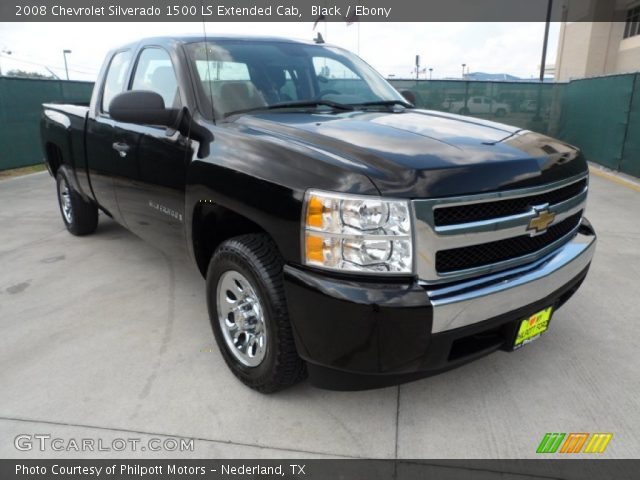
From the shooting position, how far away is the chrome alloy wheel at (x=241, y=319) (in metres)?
2.45

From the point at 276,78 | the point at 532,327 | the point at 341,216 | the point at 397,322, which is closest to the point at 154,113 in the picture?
the point at 276,78

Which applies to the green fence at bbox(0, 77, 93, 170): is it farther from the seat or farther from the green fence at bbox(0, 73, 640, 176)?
the seat

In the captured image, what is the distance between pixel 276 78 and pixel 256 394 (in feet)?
6.38

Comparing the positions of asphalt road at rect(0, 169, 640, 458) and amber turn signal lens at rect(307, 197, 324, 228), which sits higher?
amber turn signal lens at rect(307, 197, 324, 228)

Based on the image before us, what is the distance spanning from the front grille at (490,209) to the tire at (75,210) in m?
4.21

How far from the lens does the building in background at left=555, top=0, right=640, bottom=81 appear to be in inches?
1097

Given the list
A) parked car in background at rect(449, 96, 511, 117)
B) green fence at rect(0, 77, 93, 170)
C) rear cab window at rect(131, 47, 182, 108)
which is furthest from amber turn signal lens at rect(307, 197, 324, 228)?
parked car in background at rect(449, 96, 511, 117)

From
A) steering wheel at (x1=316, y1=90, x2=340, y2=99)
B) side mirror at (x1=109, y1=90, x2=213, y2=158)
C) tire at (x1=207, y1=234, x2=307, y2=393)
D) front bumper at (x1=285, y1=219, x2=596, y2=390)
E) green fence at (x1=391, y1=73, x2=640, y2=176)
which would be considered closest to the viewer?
front bumper at (x1=285, y1=219, x2=596, y2=390)

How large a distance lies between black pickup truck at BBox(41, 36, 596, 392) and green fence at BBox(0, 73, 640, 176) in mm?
4809

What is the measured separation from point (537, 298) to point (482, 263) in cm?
37

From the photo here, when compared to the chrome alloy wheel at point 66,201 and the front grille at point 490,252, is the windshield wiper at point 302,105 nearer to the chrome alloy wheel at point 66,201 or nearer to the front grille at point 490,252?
the front grille at point 490,252
